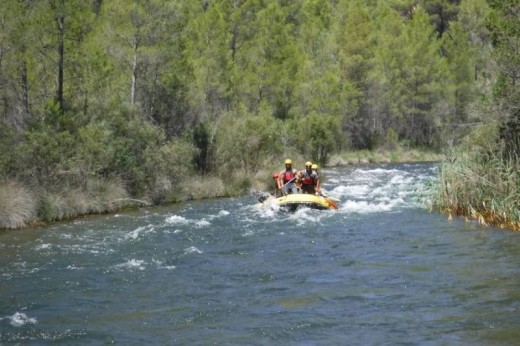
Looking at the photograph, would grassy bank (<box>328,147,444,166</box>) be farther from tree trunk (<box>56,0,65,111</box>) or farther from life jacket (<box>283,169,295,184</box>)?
tree trunk (<box>56,0,65,111</box>)

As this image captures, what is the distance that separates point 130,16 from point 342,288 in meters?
18.7

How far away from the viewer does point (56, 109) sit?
2122cm

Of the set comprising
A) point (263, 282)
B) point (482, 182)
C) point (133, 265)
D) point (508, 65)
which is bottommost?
point (133, 265)

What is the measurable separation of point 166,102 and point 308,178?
29.1ft

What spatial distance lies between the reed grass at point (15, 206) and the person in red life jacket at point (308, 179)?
912 centimetres

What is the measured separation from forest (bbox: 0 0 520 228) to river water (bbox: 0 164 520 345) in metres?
2.32

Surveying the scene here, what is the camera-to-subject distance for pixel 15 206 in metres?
18.6

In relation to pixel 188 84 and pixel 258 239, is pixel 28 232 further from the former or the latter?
pixel 188 84

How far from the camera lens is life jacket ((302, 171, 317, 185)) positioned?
23.2 meters

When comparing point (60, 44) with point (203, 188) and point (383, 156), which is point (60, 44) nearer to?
point (203, 188)

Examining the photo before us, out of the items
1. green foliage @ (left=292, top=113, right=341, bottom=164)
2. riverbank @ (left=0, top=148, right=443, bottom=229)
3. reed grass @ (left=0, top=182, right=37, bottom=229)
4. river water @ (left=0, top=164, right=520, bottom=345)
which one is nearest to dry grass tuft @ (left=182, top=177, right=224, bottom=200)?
riverbank @ (left=0, top=148, right=443, bottom=229)

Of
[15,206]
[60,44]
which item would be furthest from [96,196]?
[60,44]

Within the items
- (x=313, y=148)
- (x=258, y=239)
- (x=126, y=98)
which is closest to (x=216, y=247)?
(x=258, y=239)

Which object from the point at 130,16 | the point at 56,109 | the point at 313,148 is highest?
the point at 130,16
